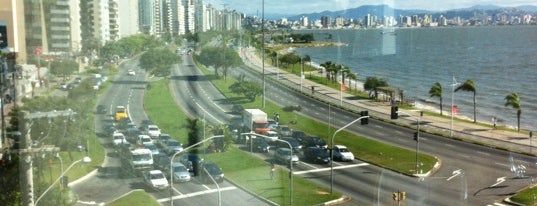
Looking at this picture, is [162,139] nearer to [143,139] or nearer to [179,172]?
[143,139]

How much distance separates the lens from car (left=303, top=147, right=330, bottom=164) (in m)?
7.05

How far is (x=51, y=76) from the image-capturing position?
Result: 5.62 metres

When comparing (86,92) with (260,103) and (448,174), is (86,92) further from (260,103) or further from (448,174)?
(448,174)

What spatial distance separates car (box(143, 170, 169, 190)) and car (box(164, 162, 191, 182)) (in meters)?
0.06

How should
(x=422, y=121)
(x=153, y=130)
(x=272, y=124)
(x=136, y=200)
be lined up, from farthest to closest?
1. (x=422, y=121)
2. (x=272, y=124)
3. (x=153, y=130)
4. (x=136, y=200)

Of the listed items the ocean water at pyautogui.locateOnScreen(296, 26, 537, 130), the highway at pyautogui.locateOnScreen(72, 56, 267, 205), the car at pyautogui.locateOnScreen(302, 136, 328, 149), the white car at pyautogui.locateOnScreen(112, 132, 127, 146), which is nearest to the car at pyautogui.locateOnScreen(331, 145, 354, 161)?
the car at pyautogui.locateOnScreen(302, 136, 328, 149)

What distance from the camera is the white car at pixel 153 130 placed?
18.9ft

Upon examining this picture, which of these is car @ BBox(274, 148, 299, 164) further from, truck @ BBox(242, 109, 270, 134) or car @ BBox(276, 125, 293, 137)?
car @ BBox(276, 125, 293, 137)

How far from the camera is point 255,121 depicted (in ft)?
22.6

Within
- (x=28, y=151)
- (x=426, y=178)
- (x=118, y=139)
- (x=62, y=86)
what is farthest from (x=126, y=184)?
(x=426, y=178)

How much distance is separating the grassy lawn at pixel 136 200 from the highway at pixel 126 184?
57 mm

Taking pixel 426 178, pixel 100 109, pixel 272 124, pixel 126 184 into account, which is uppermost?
pixel 100 109

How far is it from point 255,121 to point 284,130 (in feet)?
2.08

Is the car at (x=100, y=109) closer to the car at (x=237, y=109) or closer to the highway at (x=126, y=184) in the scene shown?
the highway at (x=126, y=184)
